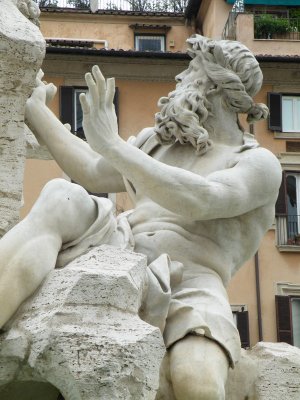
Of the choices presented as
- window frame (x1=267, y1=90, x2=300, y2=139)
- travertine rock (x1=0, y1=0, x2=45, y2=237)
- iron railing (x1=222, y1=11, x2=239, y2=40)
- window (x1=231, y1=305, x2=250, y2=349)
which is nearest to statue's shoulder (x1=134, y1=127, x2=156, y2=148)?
travertine rock (x1=0, y1=0, x2=45, y2=237)

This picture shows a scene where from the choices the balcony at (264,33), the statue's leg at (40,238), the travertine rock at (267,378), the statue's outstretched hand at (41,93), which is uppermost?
the balcony at (264,33)

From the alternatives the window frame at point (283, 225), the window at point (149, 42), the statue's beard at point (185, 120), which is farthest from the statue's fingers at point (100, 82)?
the window at point (149, 42)

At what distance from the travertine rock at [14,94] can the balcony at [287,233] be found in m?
24.3

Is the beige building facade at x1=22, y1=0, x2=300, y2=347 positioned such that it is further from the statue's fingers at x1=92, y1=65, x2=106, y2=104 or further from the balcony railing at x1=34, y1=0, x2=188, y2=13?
the statue's fingers at x1=92, y1=65, x2=106, y2=104

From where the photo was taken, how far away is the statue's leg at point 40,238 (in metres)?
5.49

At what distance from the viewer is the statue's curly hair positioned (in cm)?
670

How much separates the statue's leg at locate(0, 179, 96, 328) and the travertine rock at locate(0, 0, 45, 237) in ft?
1.65

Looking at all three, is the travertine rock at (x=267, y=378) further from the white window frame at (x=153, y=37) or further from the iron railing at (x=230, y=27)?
the white window frame at (x=153, y=37)

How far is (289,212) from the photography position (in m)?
31.1

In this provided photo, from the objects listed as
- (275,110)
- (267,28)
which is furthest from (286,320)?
(267,28)

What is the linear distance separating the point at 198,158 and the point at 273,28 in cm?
2799

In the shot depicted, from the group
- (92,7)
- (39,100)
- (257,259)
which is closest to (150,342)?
(39,100)

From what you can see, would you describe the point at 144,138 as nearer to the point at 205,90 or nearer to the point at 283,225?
the point at 205,90

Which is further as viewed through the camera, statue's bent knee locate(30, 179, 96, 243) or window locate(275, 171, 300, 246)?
window locate(275, 171, 300, 246)
